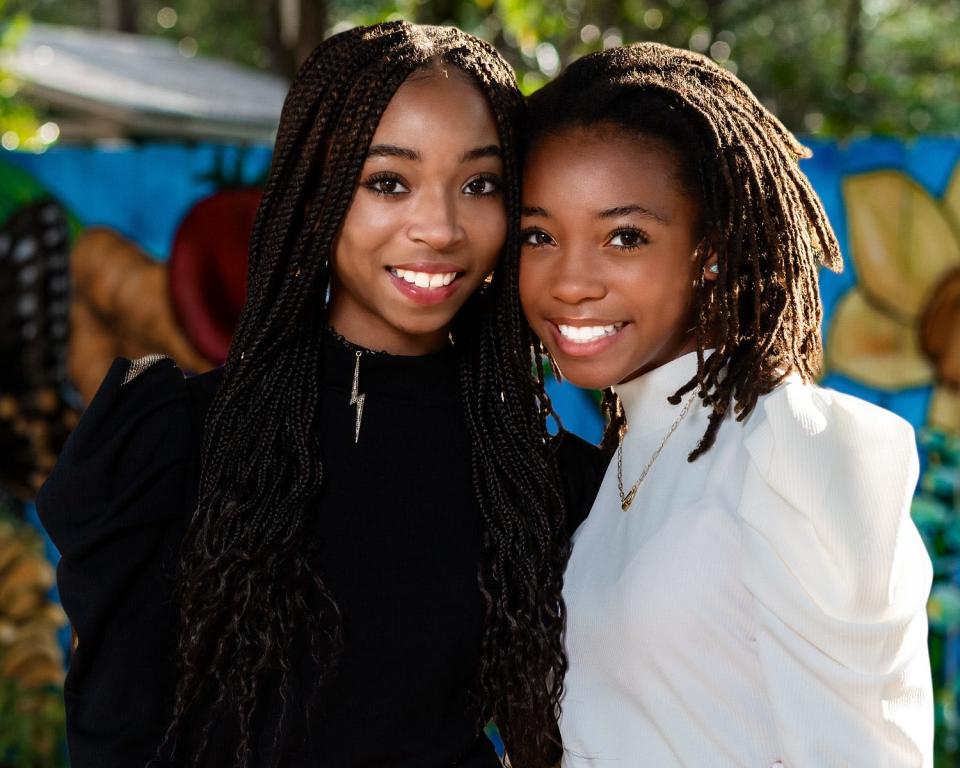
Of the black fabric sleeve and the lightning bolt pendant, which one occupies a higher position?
the lightning bolt pendant

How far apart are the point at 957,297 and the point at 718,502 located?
8.06 feet

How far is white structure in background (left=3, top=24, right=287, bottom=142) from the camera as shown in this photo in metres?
9.48

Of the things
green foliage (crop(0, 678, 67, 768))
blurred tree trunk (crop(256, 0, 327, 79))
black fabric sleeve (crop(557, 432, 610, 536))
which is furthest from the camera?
blurred tree trunk (crop(256, 0, 327, 79))

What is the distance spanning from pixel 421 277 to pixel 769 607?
0.86 metres

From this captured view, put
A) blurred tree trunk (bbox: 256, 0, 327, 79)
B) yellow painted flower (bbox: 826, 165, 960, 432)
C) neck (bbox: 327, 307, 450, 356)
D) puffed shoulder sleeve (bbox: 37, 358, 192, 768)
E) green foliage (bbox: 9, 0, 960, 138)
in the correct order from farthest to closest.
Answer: blurred tree trunk (bbox: 256, 0, 327, 79) < green foliage (bbox: 9, 0, 960, 138) < yellow painted flower (bbox: 826, 165, 960, 432) < neck (bbox: 327, 307, 450, 356) < puffed shoulder sleeve (bbox: 37, 358, 192, 768)

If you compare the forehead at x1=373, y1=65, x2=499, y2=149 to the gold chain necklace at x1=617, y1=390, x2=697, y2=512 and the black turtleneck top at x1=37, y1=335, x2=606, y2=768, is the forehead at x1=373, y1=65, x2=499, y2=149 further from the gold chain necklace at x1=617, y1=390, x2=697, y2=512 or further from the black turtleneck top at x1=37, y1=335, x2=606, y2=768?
the gold chain necklace at x1=617, y1=390, x2=697, y2=512

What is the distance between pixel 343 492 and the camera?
2.21 meters

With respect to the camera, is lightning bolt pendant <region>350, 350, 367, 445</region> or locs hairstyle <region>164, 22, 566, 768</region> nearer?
locs hairstyle <region>164, 22, 566, 768</region>

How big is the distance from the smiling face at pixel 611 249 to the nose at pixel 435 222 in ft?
0.60

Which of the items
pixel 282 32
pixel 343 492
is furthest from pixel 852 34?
pixel 343 492

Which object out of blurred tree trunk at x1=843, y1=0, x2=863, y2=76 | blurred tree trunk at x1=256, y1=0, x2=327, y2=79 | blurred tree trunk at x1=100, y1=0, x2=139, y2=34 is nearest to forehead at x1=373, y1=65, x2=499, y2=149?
blurred tree trunk at x1=256, y1=0, x2=327, y2=79

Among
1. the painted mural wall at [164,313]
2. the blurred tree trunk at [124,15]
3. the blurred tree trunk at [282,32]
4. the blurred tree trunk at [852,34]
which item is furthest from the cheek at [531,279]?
the blurred tree trunk at [124,15]

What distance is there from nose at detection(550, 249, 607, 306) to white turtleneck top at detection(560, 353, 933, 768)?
1.00ft

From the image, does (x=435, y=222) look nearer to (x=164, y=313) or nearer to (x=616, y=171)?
(x=616, y=171)
